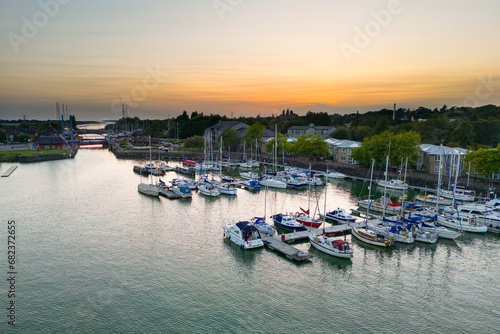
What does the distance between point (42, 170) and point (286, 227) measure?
56002 millimetres

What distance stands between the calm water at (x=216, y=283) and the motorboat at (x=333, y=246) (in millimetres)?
468

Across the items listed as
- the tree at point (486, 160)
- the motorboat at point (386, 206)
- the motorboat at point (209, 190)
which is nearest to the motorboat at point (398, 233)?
the motorboat at point (386, 206)

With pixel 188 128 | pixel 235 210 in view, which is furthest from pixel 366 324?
pixel 188 128

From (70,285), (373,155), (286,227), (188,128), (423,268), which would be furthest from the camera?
(188,128)

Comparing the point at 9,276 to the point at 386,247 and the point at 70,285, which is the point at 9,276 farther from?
the point at 386,247

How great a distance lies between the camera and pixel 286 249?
77.0 feet

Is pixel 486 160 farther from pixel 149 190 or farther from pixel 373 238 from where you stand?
pixel 149 190

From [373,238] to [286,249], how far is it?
7294mm

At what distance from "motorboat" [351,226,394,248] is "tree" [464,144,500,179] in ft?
82.5

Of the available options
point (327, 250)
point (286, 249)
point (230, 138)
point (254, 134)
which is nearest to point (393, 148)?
point (327, 250)

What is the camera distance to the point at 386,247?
2494 centimetres

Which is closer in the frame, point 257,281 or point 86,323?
point 86,323

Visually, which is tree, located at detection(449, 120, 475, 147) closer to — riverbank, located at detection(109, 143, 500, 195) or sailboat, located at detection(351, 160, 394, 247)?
riverbank, located at detection(109, 143, 500, 195)

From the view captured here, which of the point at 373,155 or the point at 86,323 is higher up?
the point at 373,155
